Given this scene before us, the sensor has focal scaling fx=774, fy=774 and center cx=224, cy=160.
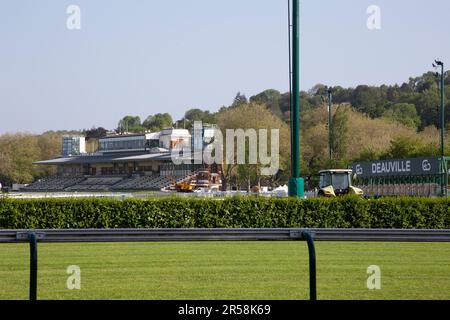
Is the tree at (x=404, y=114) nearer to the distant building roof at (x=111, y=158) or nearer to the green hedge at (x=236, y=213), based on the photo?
the distant building roof at (x=111, y=158)

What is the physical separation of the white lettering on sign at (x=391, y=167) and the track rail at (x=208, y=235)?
36.4 metres

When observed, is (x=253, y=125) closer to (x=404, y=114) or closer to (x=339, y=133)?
(x=339, y=133)

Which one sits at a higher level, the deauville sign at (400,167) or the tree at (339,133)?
the tree at (339,133)

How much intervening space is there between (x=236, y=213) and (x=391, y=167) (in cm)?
2730

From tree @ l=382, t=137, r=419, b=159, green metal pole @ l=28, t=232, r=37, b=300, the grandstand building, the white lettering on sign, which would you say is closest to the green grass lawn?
green metal pole @ l=28, t=232, r=37, b=300

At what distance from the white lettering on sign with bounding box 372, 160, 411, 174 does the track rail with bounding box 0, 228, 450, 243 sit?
36414 mm

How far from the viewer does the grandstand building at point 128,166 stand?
11381 centimetres

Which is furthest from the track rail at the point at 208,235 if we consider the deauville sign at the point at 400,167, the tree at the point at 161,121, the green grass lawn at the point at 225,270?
the tree at the point at 161,121

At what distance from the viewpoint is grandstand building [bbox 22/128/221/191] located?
114 metres

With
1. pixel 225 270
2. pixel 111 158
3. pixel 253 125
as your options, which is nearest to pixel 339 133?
pixel 253 125

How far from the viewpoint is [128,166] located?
12825cm

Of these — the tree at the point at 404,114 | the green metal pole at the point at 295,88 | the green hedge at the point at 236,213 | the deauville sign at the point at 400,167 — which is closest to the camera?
the green hedge at the point at 236,213

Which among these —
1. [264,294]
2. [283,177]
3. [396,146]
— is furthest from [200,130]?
[264,294]

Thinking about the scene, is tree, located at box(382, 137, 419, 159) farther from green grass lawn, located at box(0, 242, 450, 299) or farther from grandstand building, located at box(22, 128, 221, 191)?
green grass lawn, located at box(0, 242, 450, 299)
